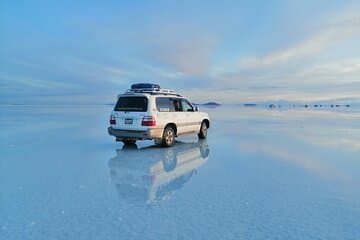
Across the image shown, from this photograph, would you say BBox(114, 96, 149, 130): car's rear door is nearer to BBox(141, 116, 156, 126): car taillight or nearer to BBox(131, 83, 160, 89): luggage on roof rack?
BBox(141, 116, 156, 126): car taillight

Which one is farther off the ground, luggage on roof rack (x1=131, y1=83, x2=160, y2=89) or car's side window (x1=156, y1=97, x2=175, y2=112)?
luggage on roof rack (x1=131, y1=83, x2=160, y2=89)

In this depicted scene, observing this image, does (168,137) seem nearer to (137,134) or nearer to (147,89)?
(137,134)

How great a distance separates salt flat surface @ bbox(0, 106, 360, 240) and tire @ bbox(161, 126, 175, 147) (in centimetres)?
77

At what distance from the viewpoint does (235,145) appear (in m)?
10.9

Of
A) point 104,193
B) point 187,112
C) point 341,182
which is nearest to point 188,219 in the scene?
point 104,193

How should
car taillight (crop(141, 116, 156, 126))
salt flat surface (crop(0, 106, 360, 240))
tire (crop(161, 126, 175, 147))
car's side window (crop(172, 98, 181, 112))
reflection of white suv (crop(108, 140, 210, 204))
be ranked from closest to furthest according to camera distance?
salt flat surface (crop(0, 106, 360, 240)) < reflection of white suv (crop(108, 140, 210, 204)) < car taillight (crop(141, 116, 156, 126)) < tire (crop(161, 126, 175, 147)) < car's side window (crop(172, 98, 181, 112))

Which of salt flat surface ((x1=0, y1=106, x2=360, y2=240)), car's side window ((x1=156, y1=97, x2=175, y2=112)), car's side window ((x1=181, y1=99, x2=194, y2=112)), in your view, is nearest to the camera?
salt flat surface ((x1=0, y1=106, x2=360, y2=240))

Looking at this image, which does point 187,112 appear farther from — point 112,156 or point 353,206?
point 353,206

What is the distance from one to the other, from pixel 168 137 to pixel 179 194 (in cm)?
534

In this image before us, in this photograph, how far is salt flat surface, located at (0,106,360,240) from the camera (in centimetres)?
394

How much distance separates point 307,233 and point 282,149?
6452 mm

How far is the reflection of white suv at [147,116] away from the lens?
994 cm

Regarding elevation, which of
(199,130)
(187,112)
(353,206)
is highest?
(187,112)

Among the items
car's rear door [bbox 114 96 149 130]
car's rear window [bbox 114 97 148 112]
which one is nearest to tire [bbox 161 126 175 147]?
car's rear door [bbox 114 96 149 130]
